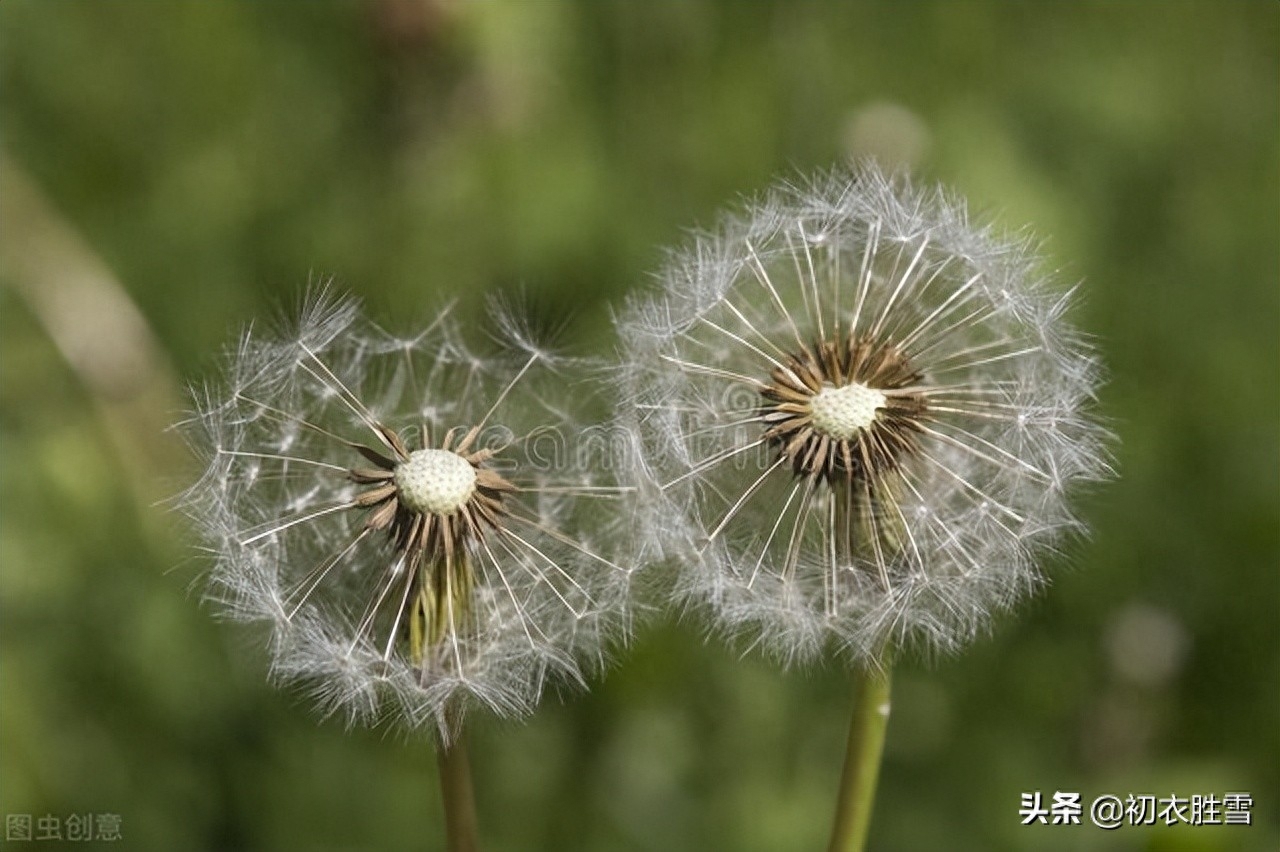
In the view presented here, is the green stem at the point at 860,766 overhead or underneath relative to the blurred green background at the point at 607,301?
underneath

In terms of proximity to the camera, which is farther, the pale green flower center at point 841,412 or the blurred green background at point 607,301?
the blurred green background at point 607,301

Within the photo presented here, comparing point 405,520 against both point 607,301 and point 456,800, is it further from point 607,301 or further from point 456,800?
point 607,301

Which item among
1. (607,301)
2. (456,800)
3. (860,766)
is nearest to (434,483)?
(456,800)

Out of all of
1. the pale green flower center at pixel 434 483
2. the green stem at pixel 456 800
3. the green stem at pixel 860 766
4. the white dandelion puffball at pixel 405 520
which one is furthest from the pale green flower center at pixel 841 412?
the green stem at pixel 456 800

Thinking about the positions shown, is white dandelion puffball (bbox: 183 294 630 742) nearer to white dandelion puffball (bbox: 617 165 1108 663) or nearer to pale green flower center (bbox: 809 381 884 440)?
white dandelion puffball (bbox: 617 165 1108 663)

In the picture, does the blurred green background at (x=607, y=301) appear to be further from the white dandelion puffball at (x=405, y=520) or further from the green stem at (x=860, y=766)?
the green stem at (x=860, y=766)

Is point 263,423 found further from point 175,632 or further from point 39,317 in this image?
point 39,317
